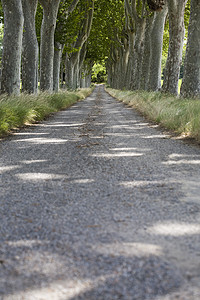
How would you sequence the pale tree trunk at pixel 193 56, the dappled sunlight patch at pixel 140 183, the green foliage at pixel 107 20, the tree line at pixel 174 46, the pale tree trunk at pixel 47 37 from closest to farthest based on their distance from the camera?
the dappled sunlight patch at pixel 140 183
the pale tree trunk at pixel 193 56
the tree line at pixel 174 46
the pale tree trunk at pixel 47 37
the green foliage at pixel 107 20

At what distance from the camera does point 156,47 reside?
18.5 m

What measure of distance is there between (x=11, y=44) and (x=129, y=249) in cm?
1075

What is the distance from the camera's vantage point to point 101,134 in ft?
25.6

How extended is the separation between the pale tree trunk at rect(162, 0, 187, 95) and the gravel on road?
10.8m

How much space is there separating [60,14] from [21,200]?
1962cm

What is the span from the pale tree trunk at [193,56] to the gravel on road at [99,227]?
801 cm

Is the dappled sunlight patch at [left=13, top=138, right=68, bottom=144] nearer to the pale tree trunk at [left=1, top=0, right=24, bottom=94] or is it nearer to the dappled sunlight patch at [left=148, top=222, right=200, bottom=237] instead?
the dappled sunlight patch at [left=148, top=222, right=200, bottom=237]

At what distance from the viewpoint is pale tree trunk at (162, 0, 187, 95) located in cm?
1464

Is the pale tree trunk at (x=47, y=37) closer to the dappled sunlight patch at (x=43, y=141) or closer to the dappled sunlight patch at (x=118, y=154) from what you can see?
the dappled sunlight patch at (x=43, y=141)

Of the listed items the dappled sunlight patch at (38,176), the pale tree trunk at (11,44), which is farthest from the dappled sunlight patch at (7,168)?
the pale tree trunk at (11,44)

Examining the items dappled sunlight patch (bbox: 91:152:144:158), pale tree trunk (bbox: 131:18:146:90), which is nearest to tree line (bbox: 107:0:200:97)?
pale tree trunk (bbox: 131:18:146:90)

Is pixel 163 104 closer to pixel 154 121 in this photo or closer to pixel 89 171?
pixel 154 121

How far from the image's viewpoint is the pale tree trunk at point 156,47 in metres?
18.1

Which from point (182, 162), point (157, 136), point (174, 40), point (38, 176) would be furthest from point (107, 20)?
point (38, 176)
